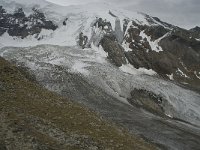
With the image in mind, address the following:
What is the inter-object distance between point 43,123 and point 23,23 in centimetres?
11692

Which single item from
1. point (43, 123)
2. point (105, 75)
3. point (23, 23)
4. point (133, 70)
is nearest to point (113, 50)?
point (133, 70)

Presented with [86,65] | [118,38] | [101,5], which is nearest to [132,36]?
[118,38]

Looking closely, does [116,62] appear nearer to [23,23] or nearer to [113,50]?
[113,50]

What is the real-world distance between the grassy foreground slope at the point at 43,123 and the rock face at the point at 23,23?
104 meters

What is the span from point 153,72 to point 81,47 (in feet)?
Result: 69.6

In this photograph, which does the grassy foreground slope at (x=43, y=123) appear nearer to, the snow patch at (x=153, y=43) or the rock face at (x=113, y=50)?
the rock face at (x=113, y=50)

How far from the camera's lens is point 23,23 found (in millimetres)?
142250

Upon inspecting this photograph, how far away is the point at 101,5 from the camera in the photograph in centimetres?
15812

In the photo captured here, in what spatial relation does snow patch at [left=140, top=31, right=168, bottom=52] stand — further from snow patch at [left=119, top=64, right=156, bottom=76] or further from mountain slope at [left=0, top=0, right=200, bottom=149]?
snow patch at [left=119, top=64, right=156, bottom=76]

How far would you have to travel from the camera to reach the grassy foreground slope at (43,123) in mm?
26498

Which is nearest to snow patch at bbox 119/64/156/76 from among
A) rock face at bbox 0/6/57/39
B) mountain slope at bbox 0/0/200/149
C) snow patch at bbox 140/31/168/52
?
mountain slope at bbox 0/0/200/149

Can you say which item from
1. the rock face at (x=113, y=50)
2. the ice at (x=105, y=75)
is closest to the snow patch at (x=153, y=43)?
the rock face at (x=113, y=50)

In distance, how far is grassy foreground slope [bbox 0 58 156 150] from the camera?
26498 millimetres

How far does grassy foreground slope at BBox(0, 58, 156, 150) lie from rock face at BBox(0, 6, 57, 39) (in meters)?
104
